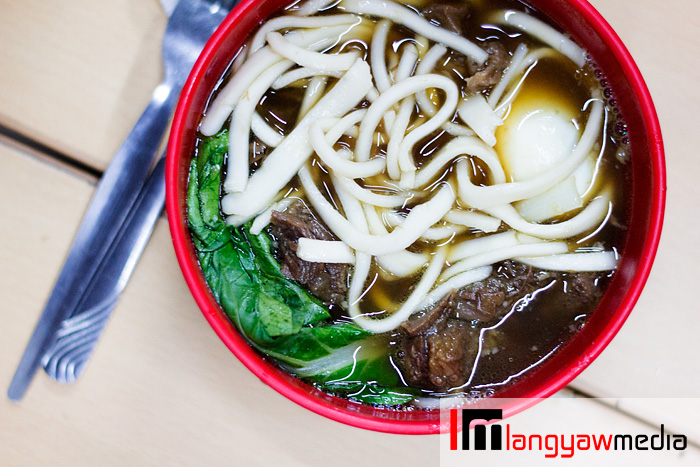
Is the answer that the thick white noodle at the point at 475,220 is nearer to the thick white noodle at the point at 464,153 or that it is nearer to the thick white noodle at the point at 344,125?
the thick white noodle at the point at 464,153

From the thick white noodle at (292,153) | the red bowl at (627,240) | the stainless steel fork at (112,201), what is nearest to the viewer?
the red bowl at (627,240)

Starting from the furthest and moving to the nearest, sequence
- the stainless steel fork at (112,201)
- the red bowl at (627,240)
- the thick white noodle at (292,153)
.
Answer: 1. the stainless steel fork at (112,201)
2. the thick white noodle at (292,153)
3. the red bowl at (627,240)

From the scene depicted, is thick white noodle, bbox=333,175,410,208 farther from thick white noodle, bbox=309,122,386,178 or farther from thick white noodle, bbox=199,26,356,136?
thick white noodle, bbox=199,26,356,136

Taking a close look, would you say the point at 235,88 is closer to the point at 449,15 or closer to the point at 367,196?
the point at 367,196

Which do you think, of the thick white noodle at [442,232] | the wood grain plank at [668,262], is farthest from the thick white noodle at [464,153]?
the wood grain plank at [668,262]

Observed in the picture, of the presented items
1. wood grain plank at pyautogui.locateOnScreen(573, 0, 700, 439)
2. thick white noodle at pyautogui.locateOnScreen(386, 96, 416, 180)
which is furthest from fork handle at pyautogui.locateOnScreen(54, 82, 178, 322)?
Answer: wood grain plank at pyautogui.locateOnScreen(573, 0, 700, 439)
